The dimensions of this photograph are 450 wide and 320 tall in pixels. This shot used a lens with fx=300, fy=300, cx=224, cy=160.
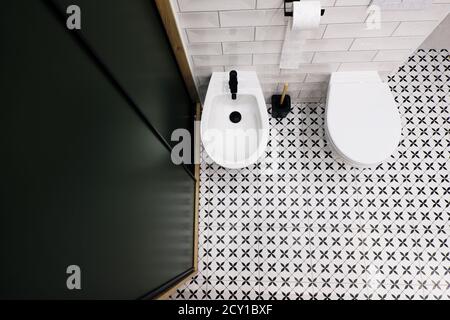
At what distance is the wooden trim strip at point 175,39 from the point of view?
3.86ft

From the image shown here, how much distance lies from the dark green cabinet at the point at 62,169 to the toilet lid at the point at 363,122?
3.17ft

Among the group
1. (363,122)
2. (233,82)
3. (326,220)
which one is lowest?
(326,220)

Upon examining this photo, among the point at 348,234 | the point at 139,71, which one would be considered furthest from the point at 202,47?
the point at 348,234

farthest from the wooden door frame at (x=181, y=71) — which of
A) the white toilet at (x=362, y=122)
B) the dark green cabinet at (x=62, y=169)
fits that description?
the white toilet at (x=362, y=122)

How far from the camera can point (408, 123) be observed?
1968mm

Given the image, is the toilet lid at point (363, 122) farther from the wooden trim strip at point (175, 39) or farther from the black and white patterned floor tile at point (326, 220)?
the wooden trim strip at point (175, 39)

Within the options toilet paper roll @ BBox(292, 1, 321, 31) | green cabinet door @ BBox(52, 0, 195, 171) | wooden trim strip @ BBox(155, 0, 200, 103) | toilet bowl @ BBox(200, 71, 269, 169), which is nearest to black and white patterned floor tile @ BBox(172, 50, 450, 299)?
toilet bowl @ BBox(200, 71, 269, 169)

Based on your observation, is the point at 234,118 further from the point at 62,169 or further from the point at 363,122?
the point at 62,169

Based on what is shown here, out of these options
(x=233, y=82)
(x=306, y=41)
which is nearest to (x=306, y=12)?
(x=306, y=41)

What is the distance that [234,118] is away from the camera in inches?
64.7

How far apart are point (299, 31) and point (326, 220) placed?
110 centimetres

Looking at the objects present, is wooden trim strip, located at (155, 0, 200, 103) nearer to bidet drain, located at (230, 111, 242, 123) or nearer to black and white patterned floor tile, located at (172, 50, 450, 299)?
bidet drain, located at (230, 111, 242, 123)

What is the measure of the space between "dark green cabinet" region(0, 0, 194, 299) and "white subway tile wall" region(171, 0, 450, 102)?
2.07 ft
